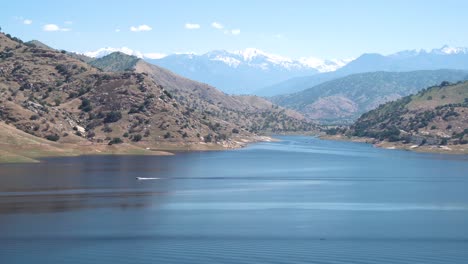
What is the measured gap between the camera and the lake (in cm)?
6612

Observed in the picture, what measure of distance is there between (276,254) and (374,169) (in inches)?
4959

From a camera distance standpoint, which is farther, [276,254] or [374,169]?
[374,169]

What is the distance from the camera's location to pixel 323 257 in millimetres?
63875

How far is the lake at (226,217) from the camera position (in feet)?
217

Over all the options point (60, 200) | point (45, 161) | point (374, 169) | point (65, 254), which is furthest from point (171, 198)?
point (374, 169)

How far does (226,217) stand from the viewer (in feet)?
296

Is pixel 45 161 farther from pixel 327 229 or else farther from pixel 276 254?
pixel 276 254

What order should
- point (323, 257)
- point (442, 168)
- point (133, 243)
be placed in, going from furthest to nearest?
point (442, 168)
point (133, 243)
point (323, 257)

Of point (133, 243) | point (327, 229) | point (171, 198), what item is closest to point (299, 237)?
point (327, 229)

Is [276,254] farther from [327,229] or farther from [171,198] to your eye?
[171,198]

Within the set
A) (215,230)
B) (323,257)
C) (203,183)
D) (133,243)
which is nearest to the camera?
(323,257)

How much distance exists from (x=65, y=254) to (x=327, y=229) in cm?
3033

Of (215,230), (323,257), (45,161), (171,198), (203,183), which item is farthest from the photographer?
(45,161)

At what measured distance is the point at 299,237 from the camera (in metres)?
75.0
